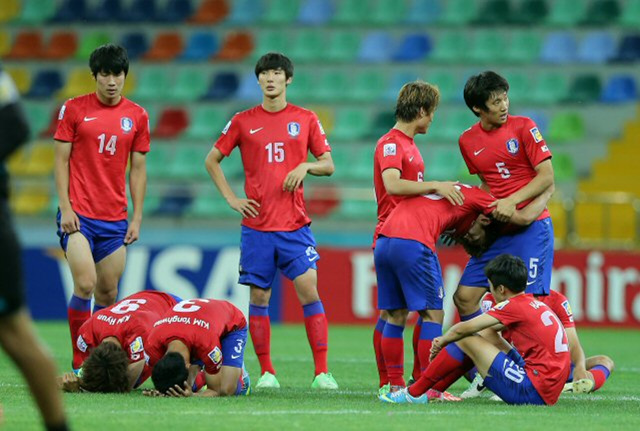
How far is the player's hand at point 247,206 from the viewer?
8.14 m

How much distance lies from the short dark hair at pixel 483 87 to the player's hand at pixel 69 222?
109 inches

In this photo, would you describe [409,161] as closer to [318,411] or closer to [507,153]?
[507,153]

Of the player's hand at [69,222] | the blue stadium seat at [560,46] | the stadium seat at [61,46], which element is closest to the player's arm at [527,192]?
the player's hand at [69,222]

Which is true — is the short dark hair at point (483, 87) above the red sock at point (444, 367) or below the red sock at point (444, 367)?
above

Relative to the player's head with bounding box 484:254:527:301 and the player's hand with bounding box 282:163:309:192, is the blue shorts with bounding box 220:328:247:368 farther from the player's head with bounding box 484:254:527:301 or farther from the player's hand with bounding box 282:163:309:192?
the player's head with bounding box 484:254:527:301

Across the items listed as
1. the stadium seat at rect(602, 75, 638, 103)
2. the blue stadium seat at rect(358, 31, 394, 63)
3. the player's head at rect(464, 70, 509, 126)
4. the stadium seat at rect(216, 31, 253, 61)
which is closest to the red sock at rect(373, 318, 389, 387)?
the player's head at rect(464, 70, 509, 126)

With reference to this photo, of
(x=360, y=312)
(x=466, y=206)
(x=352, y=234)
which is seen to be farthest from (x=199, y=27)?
(x=466, y=206)

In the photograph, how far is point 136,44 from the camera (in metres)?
20.6

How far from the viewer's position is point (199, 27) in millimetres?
20812

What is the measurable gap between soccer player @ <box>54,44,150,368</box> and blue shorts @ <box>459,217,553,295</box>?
2.41 meters

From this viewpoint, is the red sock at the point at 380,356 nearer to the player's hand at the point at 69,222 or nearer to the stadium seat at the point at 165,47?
the player's hand at the point at 69,222

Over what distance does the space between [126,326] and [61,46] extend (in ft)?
47.6

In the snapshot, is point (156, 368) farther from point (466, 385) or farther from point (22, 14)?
point (22, 14)

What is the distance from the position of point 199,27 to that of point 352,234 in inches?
256
